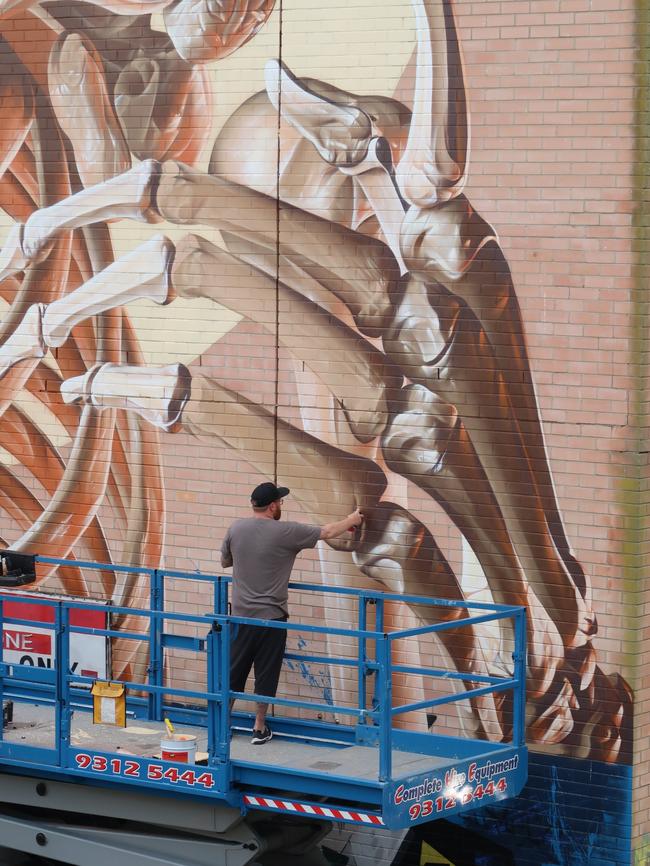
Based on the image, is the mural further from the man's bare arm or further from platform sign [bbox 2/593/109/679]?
platform sign [bbox 2/593/109/679]

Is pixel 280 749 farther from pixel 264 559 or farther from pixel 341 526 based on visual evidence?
pixel 341 526

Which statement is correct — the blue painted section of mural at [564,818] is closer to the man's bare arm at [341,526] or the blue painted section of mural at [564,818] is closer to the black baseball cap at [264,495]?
the man's bare arm at [341,526]

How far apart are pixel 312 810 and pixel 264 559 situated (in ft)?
5.09

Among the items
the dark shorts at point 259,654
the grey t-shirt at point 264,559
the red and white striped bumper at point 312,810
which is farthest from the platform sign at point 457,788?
the grey t-shirt at point 264,559

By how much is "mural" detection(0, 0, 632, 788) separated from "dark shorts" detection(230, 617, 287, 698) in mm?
1377

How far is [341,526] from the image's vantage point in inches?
350

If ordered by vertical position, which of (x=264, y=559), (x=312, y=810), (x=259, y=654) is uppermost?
(x=264, y=559)

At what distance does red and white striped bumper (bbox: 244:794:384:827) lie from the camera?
7320mm

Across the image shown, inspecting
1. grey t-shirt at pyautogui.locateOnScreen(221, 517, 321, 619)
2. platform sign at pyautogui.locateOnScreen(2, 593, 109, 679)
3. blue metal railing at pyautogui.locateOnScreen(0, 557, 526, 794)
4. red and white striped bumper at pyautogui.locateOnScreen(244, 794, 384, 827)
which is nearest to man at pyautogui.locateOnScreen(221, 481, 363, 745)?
grey t-shirt at pyautogui.locateOnScreen(221, 517, 321, 619)

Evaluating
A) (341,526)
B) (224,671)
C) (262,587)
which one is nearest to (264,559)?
(262,587)

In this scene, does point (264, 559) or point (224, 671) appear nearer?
point (224, 671)

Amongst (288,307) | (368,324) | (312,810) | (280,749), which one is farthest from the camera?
(288,307)

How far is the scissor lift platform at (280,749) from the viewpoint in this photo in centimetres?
740

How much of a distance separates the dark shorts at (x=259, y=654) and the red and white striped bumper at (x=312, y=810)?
0.75m
